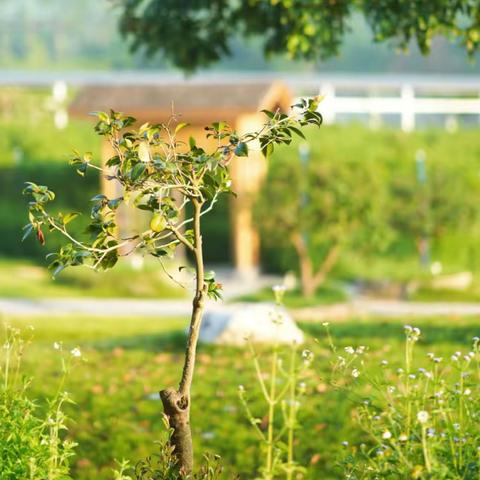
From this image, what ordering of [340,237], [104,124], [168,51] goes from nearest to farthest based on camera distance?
1. [104,124]
2. [168,51]
3. [340,237]

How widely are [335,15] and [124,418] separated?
A: 10.4ft

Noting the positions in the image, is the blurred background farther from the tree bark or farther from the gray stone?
the tree bark

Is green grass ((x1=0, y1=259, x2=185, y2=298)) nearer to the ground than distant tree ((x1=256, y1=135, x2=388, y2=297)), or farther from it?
nearer to the ground

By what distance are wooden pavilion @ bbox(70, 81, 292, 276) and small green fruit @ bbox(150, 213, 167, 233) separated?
14.4 metres

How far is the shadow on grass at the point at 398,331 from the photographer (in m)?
9.84

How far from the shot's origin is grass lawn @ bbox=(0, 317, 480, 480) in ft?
21.6

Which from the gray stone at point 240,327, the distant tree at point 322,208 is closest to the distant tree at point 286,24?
the gray stone at point 240,327

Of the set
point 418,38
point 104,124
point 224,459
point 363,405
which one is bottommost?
point 224,459

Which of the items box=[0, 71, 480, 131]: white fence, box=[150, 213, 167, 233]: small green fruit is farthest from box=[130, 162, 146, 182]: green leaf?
box=[0, 71, 480, 131]: white fence

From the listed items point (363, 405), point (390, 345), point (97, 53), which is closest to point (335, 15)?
point (390, 345)

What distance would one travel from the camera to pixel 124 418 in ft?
23.6

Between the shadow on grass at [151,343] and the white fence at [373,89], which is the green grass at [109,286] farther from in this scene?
the shadow on grass at [151,343]

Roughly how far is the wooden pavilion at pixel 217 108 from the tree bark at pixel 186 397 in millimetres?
13953

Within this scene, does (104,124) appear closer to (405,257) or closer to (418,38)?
(418,38)
